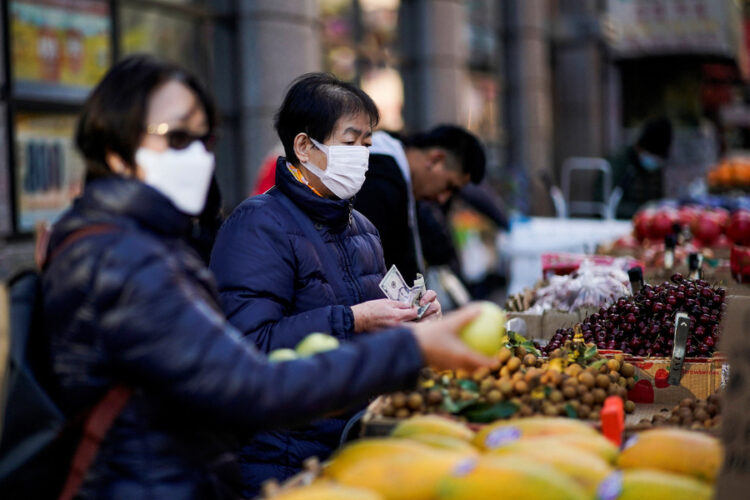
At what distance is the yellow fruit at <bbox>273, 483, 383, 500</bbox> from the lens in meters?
1.82

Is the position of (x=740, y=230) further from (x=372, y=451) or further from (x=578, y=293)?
(x=372, y=451)

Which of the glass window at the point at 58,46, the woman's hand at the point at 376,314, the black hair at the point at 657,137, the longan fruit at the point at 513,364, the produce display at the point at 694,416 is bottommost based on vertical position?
the produce display at the point at 694,416

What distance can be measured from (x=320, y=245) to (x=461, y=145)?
249 cm

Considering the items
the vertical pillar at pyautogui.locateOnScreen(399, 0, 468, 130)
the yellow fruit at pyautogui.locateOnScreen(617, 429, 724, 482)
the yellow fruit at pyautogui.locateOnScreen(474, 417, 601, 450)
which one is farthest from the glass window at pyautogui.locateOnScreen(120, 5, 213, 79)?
the yellow fruit at pyautogui.locateOnScreen(617, 429, 724, 482)

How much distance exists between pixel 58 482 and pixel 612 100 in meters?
19.6

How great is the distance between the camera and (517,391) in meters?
2.79

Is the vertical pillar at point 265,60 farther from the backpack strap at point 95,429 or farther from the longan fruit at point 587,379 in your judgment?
the backpack strap at point 95,429

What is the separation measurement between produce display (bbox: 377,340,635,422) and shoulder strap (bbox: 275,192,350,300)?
1.77 ft

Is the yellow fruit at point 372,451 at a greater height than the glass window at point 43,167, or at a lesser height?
lesser

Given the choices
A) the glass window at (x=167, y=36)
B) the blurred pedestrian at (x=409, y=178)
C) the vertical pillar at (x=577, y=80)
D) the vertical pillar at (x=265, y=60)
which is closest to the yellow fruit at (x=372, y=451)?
the blurred pedestrian at (x=409, y=178)

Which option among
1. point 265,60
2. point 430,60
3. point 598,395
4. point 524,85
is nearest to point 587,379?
point 598,395

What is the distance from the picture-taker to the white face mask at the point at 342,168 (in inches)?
132

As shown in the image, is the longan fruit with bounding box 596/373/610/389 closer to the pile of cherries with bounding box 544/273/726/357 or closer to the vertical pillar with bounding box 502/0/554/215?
the pile of cherries with bounding box 544/273/726/357

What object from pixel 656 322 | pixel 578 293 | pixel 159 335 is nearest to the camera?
pixel 159 335
